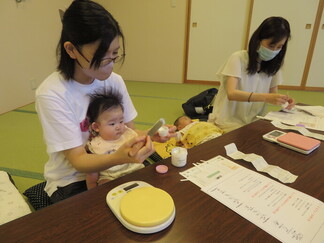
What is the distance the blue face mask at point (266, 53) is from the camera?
4.59 feet

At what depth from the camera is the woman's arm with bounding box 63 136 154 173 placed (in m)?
0.71

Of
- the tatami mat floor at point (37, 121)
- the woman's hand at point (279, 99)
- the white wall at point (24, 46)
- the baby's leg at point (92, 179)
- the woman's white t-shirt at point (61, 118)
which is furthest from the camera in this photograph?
the white wall at point (24, 46)

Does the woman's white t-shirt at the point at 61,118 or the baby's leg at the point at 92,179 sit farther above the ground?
the woman's white t-shirt at the point at 61,118

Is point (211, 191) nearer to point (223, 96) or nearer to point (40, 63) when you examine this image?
point (223, 96)

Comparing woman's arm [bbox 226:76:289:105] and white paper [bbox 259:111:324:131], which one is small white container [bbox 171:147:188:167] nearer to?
white paper [bbox 259:111:324:131]

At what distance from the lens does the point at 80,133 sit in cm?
91

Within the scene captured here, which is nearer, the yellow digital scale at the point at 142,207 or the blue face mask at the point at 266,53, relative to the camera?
the yellow digital scale at the point at 142,207

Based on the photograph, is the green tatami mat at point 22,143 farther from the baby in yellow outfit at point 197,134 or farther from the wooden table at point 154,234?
the wooden table at point 154,234

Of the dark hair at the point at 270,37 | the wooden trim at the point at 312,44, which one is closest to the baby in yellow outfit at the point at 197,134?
the dark hair at the point at 270,37

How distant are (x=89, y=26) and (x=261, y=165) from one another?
0.77 m

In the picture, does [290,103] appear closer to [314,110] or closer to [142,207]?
[314,110]

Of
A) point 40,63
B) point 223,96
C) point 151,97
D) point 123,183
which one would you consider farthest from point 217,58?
point 123,183

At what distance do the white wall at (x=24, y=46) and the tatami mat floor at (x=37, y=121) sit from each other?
26 centimetres

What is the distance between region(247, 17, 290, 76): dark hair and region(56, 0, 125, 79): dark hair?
3.26 feet
